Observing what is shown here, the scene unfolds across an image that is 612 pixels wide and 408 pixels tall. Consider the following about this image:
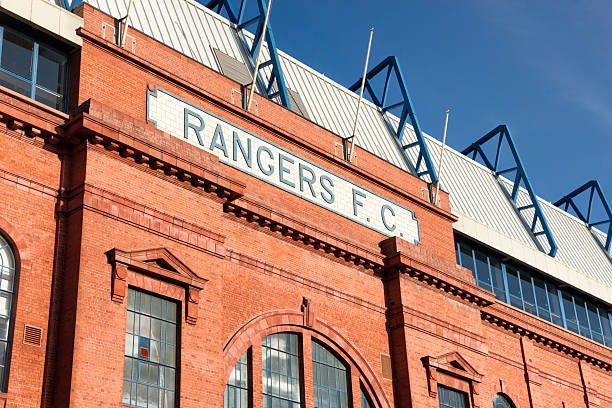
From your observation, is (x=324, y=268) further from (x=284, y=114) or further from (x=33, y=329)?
(x=33, y=329)

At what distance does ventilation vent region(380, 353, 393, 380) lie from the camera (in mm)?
31000

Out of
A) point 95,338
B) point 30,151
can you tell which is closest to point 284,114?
point 30,151

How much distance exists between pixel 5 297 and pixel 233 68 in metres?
15.2

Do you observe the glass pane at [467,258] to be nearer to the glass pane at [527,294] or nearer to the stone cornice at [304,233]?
the glass pane at [527,294]

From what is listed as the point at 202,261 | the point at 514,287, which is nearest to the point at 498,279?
the point at 514,287

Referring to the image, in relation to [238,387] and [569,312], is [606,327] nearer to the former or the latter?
[569,312]

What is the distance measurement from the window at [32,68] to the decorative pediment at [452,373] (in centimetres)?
1538

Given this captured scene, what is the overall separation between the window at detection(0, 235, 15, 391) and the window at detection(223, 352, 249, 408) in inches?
269

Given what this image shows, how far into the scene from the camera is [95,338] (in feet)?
73.1

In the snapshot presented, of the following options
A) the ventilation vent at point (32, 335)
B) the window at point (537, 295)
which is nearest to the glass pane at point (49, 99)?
the ventilation vent at point (32, 335)

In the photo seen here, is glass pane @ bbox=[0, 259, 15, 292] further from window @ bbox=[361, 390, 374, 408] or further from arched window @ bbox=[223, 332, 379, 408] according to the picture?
window @ bbox=[361, 390, 374, 408]

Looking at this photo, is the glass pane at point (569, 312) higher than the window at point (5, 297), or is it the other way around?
the glass pane at point (569, 312)

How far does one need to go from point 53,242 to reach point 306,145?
11.1 m

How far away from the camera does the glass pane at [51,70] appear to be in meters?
26.1
